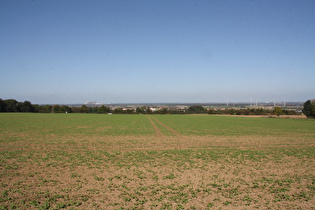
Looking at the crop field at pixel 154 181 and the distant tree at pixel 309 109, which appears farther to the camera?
the distant tree at pixel 309 109

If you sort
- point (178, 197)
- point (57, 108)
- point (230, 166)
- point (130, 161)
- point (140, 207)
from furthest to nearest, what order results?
point (57, 108), point (130, 161), point (230, 166), point (178, 197), point (140, 207)

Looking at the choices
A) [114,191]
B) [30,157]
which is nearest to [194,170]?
[114,191]

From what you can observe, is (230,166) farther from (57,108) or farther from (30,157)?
(57,108)

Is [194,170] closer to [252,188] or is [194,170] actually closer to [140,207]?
[252,188]


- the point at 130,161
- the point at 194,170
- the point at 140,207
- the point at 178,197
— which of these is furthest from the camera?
the point at 130,161

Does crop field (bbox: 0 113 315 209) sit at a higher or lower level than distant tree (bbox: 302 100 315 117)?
lower

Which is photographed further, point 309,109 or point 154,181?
point 309,109

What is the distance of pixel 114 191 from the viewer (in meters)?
9.72

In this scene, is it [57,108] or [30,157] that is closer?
[30,157]

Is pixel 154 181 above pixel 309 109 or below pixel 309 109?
below

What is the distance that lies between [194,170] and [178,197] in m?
4.39

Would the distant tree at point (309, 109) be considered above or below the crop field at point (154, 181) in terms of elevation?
above

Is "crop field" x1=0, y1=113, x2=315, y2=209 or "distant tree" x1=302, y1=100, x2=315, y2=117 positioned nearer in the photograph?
"crop field" x1=0, y1=113, x2=315, y2=209

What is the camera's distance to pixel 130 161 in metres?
15.4
